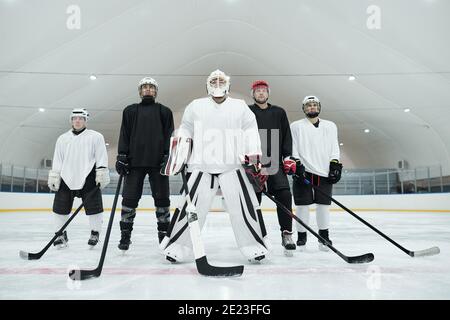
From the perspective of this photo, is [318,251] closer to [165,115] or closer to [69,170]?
[165,115]

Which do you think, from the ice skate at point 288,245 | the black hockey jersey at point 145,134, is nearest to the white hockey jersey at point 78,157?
the black hockey jersey at point 145,134

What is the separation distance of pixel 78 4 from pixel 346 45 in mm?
6002

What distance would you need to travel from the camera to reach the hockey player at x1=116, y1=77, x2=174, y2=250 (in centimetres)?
231

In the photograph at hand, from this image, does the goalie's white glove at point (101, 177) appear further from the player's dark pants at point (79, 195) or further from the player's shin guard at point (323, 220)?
the player's shin guard at point (323, 220)

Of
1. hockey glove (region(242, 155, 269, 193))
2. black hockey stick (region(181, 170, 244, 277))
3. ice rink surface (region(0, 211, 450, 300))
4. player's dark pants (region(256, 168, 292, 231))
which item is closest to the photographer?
ice rink surface (region(0, 211, 450, 300))

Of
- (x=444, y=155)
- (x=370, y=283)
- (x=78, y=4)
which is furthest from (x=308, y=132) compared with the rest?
(x=444, y=155)

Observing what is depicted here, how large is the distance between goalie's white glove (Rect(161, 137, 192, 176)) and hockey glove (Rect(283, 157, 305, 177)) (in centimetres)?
70

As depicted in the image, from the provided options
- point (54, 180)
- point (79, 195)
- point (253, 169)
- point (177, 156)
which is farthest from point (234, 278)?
point (54, 180)

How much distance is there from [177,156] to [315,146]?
115 cm

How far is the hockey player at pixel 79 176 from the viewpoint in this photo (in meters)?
2.62

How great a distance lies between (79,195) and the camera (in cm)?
267

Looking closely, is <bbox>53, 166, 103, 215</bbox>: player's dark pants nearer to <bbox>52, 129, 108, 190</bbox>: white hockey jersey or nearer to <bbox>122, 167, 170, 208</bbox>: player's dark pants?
<bbox>52, 129, 108, 190</bbox>: white hockey jersey

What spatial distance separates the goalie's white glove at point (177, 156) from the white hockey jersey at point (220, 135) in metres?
0.04

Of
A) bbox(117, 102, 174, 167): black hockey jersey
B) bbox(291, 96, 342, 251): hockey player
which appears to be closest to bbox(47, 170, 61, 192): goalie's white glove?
bbox(117, 102, 174, 167): black hockey jersey
